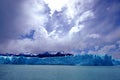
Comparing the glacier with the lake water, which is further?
the glacier

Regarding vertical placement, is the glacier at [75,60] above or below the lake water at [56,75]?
above

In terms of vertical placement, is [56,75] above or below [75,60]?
below

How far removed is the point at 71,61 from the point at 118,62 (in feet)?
124

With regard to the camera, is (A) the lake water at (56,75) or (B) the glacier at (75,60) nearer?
(A) the lake water at (56,75)

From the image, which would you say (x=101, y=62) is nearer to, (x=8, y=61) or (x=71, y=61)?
(x=71, y=61)

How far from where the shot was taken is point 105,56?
291 feet

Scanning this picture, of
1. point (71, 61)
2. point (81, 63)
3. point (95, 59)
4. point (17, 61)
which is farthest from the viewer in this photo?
point (17, 61)

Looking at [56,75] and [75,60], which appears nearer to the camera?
[56,75]

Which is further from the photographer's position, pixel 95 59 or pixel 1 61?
pixel 1 61

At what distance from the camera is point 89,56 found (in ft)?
303

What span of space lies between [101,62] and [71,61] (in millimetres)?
20418

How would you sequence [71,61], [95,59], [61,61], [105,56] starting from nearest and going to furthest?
[105,56], [95,59], [71,61], [61,61]

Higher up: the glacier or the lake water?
the glacier

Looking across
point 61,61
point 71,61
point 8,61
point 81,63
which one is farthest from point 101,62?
point 8,61
